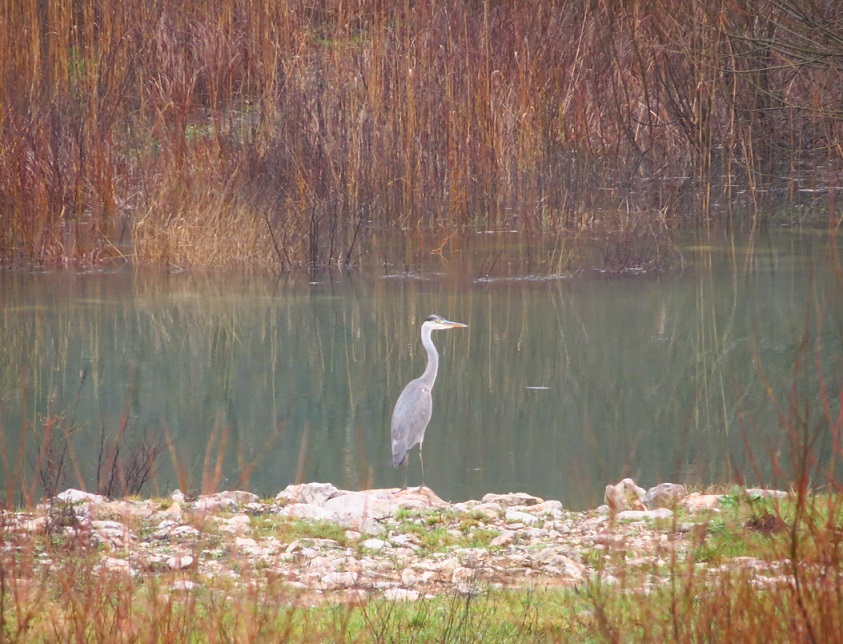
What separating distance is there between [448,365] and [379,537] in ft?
16.5

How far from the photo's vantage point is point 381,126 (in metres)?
14.8

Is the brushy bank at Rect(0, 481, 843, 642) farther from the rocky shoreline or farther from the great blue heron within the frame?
the great blue heron

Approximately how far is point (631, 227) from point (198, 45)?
252 inches

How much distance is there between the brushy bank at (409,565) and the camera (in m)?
2.95

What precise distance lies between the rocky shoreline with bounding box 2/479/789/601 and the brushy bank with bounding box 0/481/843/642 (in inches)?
0.6

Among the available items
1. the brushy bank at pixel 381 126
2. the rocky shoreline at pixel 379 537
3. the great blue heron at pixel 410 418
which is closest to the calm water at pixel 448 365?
the great blue heron at pixel 410 418

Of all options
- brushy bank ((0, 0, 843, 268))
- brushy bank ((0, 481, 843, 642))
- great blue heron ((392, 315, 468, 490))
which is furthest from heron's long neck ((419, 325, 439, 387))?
brushy bank ((0, 0, 843, 268))

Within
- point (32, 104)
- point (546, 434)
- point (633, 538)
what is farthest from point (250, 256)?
point (633, 538)

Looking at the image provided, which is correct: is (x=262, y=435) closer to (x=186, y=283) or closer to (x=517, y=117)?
(x=186, y=283)

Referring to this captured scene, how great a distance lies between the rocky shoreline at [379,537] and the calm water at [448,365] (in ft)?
1.95

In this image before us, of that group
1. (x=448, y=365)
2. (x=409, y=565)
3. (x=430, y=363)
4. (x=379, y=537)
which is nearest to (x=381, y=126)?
(x=448, y=365)

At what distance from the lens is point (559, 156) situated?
15969 mm

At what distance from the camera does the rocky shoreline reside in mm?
4371

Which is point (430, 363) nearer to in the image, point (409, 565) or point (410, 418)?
point (410, 418)
